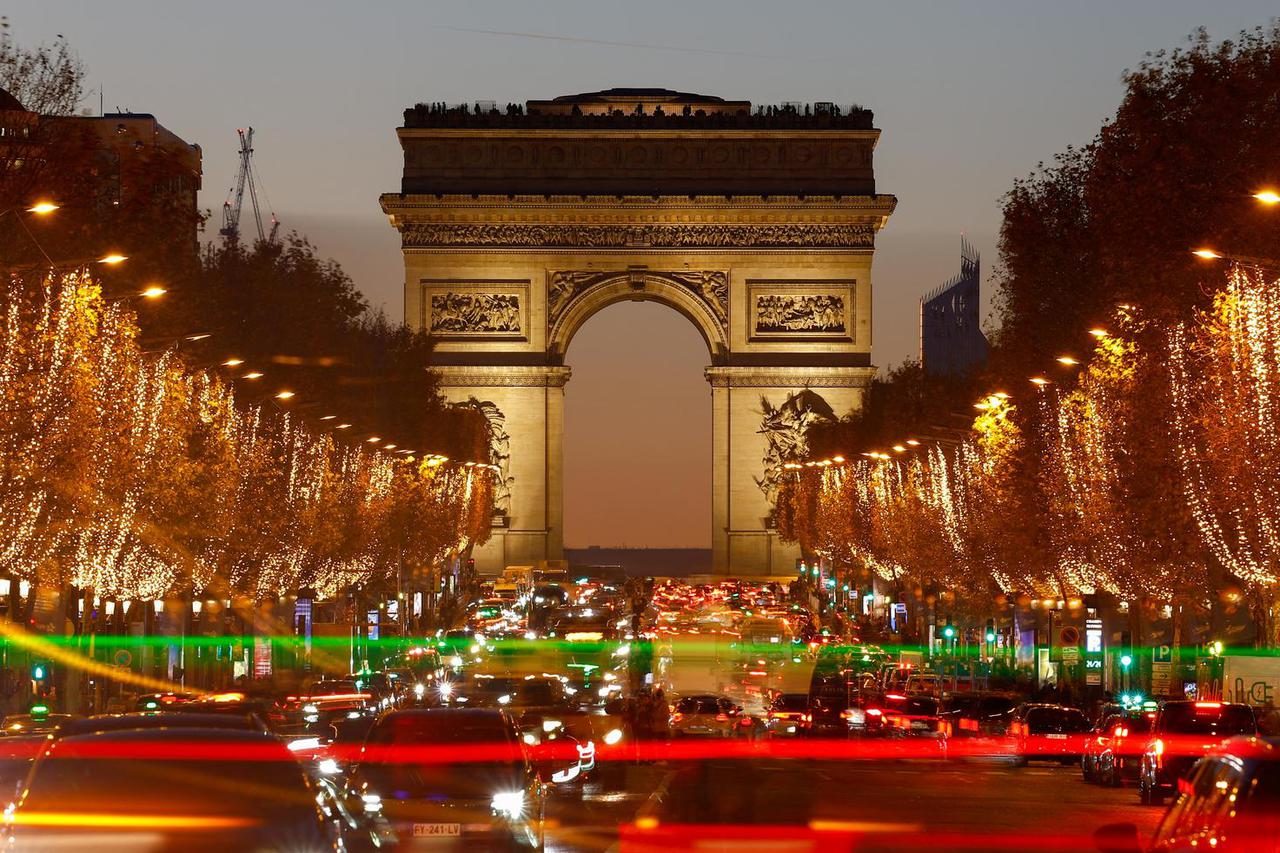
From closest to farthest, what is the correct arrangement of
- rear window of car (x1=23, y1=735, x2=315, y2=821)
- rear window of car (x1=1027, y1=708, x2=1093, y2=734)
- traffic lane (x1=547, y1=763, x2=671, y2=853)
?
rear window of car (x1=23, y1=735, x2=315, y2=821) < traffic lane (x1=547, y1=763, x2=671, y2=853) < rear window of car (x1=1027, y1=708, x2=1093, y2=734)

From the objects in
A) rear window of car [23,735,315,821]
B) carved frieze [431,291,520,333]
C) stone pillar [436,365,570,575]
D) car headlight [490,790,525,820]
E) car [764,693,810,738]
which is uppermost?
carved frieze [431,291,520,333]

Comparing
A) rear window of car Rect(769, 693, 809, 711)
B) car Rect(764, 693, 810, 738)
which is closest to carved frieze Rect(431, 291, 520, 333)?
car Rect(764, 693, 810, 738)

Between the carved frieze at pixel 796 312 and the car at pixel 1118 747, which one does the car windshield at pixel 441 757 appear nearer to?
the car at pixel 1118 747

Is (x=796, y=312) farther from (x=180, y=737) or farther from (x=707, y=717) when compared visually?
(x=180, y=737)

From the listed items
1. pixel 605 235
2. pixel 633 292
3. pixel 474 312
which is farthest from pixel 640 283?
pixel 474 312

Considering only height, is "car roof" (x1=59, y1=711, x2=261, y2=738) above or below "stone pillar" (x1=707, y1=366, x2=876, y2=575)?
below

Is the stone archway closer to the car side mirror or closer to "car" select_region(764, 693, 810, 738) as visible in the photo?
"car" select_region(764, 693, 810, 738)

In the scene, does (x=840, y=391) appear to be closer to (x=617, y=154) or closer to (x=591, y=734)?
(x=617, y=154)
